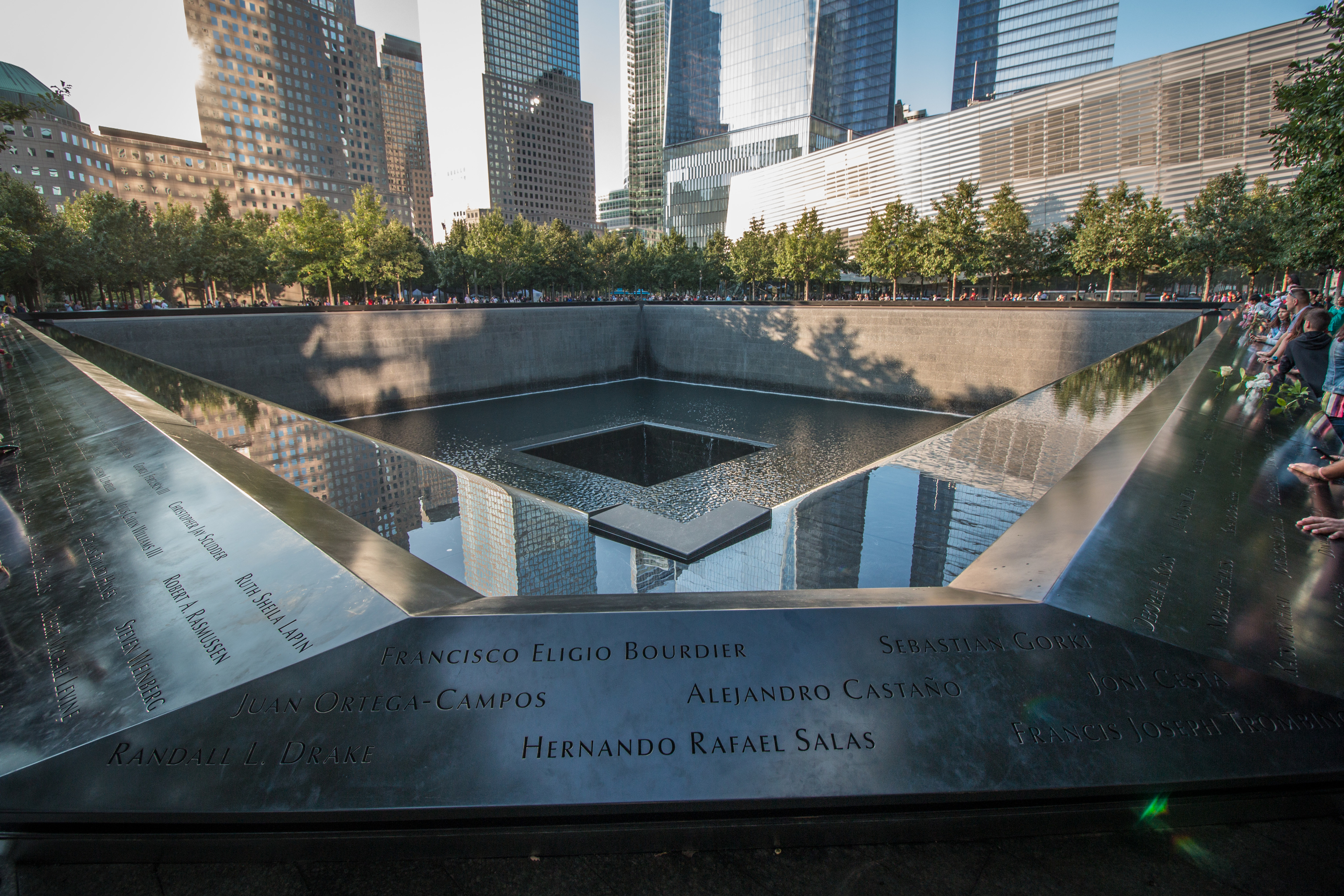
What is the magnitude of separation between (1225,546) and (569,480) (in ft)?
35.8

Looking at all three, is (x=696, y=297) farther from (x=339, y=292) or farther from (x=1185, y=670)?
(x=1185, y=670)

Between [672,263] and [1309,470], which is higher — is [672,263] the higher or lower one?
the higher one

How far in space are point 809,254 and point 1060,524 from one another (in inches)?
1772

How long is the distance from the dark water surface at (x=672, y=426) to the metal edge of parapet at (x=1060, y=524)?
14.7 ft

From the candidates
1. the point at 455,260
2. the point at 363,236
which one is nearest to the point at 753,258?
the point at 455,260

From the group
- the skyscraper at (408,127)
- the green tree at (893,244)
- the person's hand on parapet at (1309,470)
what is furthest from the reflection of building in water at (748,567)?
the skyscraper at (408,127)

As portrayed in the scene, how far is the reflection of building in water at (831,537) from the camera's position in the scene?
4.67 meters

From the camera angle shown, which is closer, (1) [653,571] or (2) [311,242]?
(1) [653,571]

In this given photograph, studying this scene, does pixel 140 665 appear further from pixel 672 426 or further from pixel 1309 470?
pixel 672 426

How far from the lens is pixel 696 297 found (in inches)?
2280

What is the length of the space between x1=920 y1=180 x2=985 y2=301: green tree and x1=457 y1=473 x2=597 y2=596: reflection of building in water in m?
33.6

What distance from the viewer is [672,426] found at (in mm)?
19500

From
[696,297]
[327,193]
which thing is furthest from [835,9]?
[327,193]

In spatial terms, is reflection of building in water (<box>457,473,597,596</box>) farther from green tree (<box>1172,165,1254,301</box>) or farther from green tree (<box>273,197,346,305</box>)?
green tree (<box>273,197,346,305</box>)
